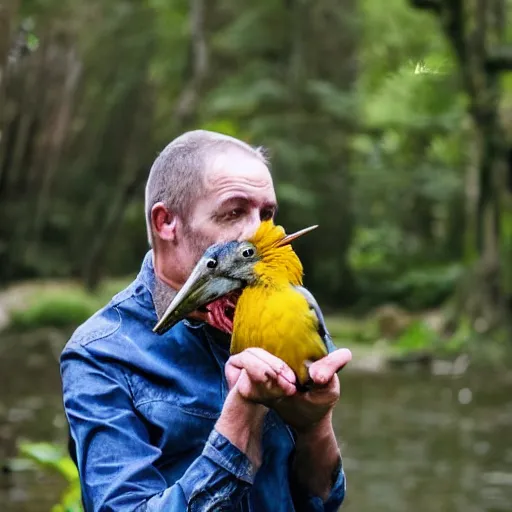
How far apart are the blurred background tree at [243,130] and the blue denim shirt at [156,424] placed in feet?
60.8

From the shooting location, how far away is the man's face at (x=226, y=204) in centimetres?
207

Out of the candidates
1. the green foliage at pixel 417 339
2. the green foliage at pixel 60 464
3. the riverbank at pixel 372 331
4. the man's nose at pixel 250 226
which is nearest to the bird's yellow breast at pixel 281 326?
the man's nose at pixel 250 226

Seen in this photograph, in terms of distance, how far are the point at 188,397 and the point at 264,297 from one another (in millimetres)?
287

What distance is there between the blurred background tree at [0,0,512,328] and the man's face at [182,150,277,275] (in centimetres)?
1854

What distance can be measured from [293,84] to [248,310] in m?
21.4

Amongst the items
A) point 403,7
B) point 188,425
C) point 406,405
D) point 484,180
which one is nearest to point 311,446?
point 188,425

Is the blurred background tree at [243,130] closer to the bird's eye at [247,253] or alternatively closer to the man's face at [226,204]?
the man's face at [226,204]

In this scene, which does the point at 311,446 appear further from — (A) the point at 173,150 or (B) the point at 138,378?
(A) the point at 173,150

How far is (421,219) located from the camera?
2630 centimetres

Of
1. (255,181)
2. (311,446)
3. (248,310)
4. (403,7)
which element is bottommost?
(403,7)

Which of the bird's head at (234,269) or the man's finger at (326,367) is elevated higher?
the bird's head at (234,269)

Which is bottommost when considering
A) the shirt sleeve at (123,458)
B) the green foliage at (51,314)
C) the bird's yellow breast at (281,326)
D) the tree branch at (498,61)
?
the green foliage at (51,314)

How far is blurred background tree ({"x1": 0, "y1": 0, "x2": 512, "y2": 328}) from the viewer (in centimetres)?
2183

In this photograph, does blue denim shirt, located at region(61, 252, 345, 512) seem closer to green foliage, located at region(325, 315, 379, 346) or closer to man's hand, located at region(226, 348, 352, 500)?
man's hand, located at region(226, 348, 352, 500)
